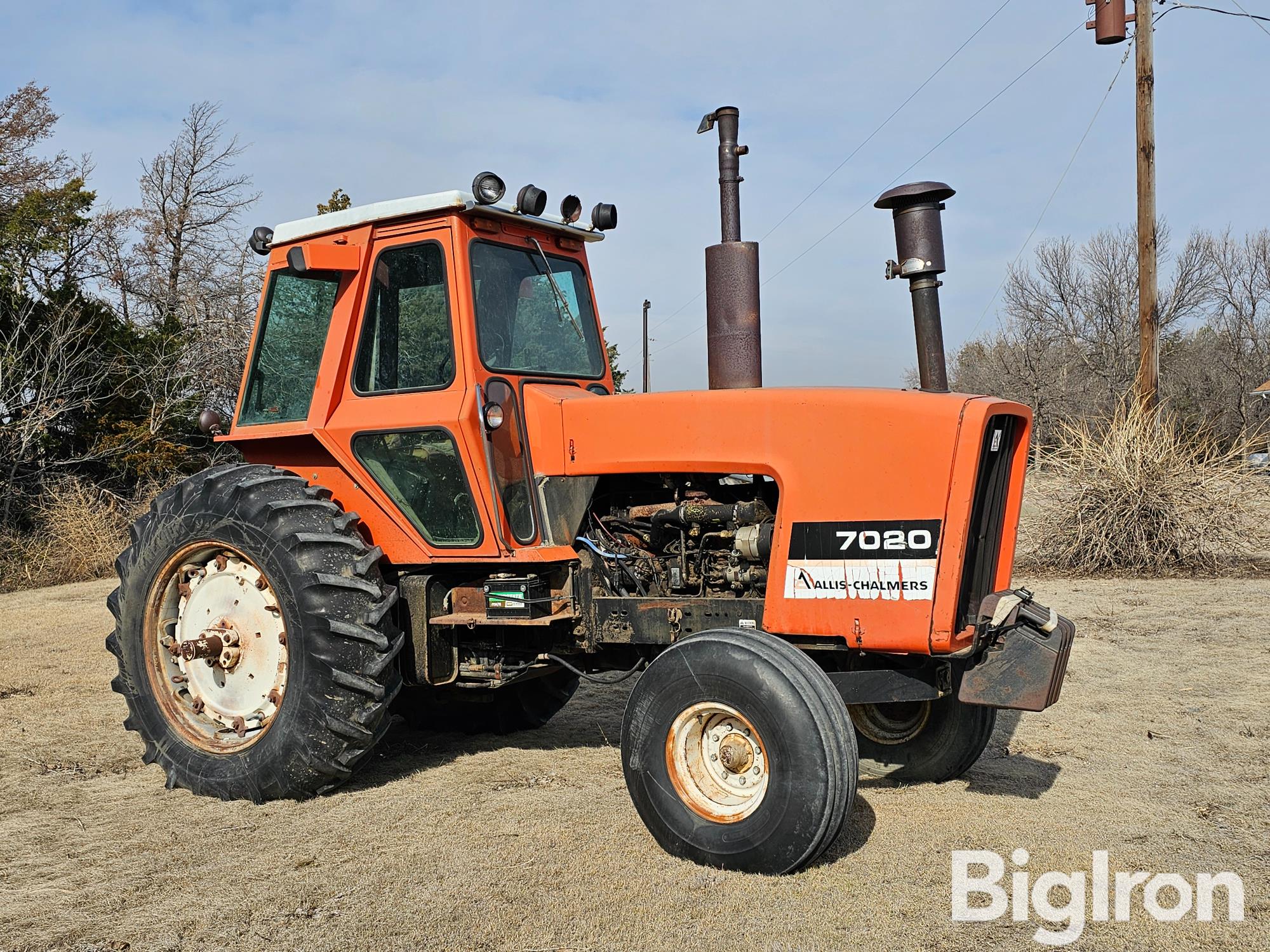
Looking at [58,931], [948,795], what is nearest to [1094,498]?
[948,795]

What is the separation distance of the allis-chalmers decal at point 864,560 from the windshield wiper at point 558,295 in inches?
74.0

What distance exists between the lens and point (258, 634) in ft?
16.5

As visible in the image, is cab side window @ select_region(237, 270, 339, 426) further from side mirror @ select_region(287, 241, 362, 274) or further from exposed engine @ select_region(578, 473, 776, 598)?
exposed engine @ select_region(578, 473, 776, 598)

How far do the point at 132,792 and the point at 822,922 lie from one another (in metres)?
3.30

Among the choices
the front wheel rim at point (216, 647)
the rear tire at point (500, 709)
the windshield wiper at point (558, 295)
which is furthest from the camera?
the rear tire at point (500, 709)

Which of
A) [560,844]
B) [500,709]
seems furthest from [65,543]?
[560,844]

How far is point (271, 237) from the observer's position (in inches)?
221

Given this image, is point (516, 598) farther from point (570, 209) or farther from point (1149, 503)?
point (1149, 503)

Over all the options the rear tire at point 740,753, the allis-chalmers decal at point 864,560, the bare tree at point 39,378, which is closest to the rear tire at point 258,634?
the rear tire at point 740,753

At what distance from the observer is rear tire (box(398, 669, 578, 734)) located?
6.06m

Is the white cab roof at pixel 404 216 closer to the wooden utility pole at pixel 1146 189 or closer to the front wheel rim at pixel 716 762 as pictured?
the front wheel rim at pixel 716 762

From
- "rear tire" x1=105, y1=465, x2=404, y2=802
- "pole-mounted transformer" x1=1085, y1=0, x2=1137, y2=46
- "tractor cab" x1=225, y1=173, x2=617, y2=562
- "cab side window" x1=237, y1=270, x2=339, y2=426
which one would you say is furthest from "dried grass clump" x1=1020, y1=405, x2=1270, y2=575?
"rear tire" x1=105, y1=465, x2=404, y2=802

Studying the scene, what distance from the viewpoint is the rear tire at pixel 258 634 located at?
461 cm

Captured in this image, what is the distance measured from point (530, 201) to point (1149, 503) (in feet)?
30.3
